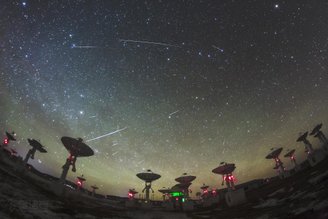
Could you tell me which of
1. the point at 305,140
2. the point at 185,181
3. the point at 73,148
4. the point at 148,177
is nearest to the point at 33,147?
the point at 73,148

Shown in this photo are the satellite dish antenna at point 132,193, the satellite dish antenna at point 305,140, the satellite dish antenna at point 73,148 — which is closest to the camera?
the satellite dish antenna at point 73,148

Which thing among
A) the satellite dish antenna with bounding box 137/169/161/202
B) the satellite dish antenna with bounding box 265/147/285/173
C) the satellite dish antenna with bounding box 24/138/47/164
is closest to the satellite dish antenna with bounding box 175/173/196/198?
the satellite dish antenna with bounding box 137/169/161/202

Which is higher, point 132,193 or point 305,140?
point 305,140

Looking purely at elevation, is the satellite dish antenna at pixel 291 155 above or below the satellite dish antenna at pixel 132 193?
above

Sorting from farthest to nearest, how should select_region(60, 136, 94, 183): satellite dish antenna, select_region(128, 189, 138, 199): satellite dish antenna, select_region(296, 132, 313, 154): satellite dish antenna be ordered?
select_region(128, 189, 138, 199): satellite dish antenna < select_region(296, 132, 313, 154): satellite dish antenna < select_region(60, 136, 94, 183): satellite dish antenna

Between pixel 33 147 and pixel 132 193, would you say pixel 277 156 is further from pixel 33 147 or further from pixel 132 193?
pixel 33 147

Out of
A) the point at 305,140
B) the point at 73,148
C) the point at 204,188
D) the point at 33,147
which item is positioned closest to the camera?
the point at 73,148

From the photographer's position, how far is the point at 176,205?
4203 centimetres

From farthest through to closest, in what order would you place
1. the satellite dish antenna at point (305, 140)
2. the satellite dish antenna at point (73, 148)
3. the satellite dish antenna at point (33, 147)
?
the satellite dish antenna at point (305, 140) < the satellite dish antenna at point (33, 147) < the satellite dish antenna at point (73, 148)

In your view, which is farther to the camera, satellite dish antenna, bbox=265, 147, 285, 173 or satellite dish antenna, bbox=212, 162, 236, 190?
satellite dish antenna, bbox=265, 147, 285, 173

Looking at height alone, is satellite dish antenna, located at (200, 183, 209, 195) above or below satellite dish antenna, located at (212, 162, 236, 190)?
above

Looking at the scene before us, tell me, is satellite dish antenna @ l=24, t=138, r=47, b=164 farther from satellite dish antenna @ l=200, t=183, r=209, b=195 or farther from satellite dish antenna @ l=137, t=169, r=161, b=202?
satellite dish antenna @ l=200, t=183, r=209, b=195

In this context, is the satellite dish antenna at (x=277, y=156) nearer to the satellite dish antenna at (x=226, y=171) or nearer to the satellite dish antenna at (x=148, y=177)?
the satellite dish antenna at (x=226, y=171)

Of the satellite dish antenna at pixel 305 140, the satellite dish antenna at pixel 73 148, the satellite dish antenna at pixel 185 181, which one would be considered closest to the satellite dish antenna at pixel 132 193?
the satellite dish antenna at pixel 185 181
